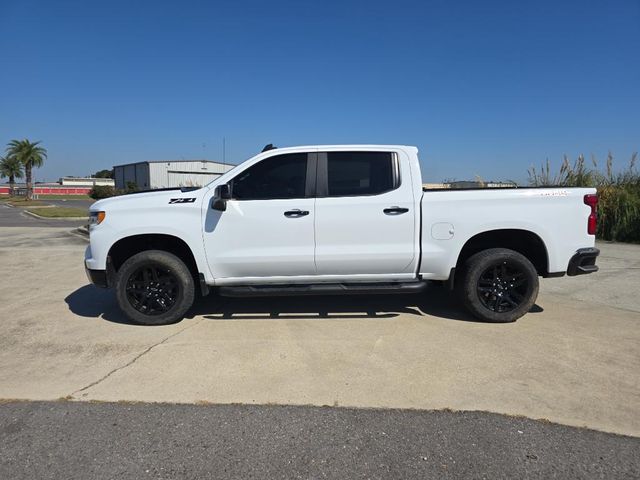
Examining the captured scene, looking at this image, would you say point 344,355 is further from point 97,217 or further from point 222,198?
point 97,217

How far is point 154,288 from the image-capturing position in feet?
17.3

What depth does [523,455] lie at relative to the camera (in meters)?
2.78

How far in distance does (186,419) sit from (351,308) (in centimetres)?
304

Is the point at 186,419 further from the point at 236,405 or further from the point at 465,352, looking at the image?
the point at 465,352

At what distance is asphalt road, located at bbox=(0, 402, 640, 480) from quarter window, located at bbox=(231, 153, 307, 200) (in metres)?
2.50

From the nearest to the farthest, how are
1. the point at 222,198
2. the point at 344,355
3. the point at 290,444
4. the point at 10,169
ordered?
the point at 290,444 < the point at 344,355 < the point at 222,198 < the point at 10,169

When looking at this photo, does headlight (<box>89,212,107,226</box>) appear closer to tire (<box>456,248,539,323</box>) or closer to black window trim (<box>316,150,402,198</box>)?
black window trim (<box>316,150,402,198</box>)

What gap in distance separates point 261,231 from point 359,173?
4.28ft

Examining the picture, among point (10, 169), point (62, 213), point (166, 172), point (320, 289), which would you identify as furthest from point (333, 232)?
point (10, 169)

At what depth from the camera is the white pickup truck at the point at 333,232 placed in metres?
5.09

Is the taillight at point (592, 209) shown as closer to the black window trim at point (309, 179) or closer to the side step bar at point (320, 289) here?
the side step bar at point (320, 289)

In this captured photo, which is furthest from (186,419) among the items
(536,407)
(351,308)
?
(351,308)

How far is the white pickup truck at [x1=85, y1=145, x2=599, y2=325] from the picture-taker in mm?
5090

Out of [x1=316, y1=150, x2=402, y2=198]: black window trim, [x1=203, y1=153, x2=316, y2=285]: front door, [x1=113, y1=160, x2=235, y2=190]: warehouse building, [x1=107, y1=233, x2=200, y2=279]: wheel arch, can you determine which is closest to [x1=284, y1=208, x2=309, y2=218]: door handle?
[x1=203, y1=153, x2=316, y2=285]: front door
